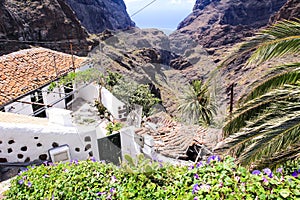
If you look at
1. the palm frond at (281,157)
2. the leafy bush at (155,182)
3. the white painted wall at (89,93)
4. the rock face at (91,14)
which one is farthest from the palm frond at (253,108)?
the rock face at (91,14)

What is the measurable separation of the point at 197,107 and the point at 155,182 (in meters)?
12.4

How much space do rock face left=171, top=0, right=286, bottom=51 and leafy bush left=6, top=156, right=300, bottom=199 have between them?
75177 mm

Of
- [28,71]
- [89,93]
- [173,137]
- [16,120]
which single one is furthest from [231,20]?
[16,120]

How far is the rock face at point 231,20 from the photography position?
85125 mm

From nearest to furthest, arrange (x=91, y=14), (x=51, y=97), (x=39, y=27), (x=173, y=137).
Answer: (x=173, y=137) < (x=51, y=97) < (x=39, y=27) < (x=91, y=14)

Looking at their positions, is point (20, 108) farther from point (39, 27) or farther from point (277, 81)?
point (39, 27)

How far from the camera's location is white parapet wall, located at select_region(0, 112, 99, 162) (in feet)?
20.0

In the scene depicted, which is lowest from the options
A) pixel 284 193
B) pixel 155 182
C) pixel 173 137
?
pixel 173 137

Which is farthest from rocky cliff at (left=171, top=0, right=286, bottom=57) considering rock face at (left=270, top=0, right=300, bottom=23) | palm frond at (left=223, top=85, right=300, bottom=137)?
palm frond at (left=223, top=85, right=300, bottom=137)

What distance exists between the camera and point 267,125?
328 cm

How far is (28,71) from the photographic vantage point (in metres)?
10.7

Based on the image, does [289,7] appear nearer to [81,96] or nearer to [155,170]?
[81,96]

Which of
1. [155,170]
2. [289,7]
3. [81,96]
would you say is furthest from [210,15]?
[155,170]

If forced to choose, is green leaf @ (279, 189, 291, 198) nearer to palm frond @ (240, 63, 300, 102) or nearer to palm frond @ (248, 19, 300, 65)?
palm frond @ (248, 19, 300, 65)
